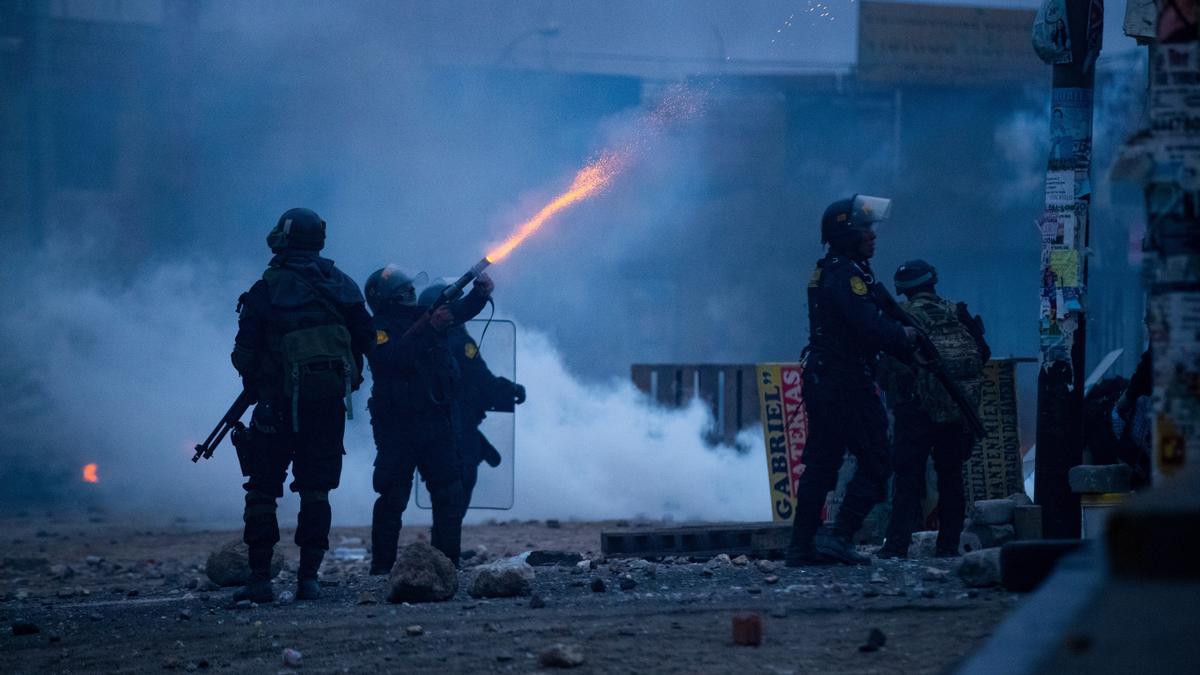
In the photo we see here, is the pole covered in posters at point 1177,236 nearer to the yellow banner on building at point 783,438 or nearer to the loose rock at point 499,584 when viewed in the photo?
the loose rock at point 499,584

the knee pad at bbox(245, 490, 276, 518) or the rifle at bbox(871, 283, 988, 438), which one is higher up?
the rifle at bbox(871, 283, 988, 438)

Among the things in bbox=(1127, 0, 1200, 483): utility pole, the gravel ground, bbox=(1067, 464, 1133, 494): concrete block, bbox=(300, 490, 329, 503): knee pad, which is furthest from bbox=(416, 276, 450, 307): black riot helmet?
Answer: bbox=(1127, 0, 1200, 483): utility pole

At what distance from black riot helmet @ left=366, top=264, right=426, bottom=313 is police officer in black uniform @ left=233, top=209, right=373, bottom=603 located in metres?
1.31

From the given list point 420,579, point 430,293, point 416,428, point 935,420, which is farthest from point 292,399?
point 935,420

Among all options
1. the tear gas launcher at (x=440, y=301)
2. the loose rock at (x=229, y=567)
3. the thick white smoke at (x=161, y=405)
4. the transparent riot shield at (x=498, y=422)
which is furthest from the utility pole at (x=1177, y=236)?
the thick white smoke at (x=161, y=405)

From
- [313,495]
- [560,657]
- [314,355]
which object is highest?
[314,355]

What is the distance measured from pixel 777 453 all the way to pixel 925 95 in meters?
20.0

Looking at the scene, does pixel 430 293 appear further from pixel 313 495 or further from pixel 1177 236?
A: pixel 1177 236

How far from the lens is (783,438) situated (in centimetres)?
921

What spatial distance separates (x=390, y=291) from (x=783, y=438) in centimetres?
287

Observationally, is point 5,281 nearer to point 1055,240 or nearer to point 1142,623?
point 1055,240

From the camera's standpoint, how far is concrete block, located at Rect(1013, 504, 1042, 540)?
22.5ft

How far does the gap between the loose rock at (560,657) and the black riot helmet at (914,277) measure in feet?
13.4

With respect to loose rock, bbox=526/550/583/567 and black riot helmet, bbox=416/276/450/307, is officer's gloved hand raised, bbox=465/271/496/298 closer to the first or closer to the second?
black riot helmet, bbox=416/276/450/307
